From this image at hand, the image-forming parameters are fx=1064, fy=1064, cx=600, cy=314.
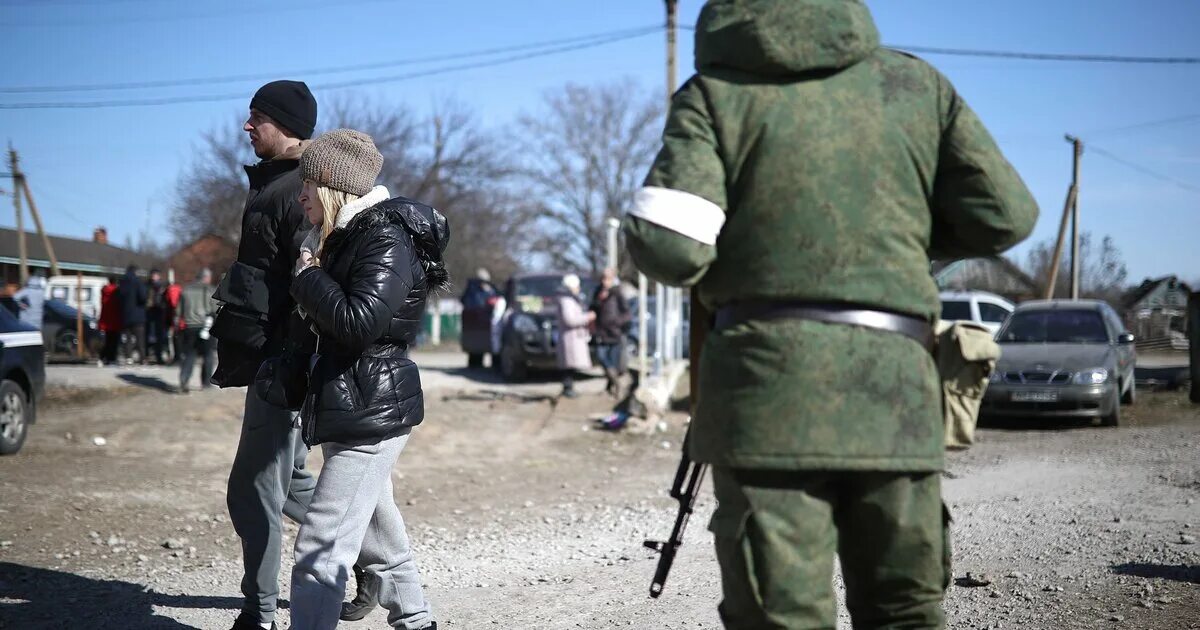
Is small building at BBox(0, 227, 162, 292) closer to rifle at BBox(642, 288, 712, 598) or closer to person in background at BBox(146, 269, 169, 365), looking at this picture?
person in background at BBox(146, 269, 169, 365)

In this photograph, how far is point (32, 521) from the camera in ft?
21.1

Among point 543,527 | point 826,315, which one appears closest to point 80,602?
point 543,527

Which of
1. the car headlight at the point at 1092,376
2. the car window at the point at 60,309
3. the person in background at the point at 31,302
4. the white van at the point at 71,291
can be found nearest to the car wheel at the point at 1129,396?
the car headlight at the point at 1092,376

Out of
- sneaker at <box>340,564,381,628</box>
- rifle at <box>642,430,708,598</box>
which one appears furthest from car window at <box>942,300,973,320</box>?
rifle at <box>642,430,708,598</box>

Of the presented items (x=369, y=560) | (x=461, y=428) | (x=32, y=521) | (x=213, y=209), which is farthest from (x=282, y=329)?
(x=213, y=209)

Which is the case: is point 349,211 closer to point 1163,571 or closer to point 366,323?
point 366,323

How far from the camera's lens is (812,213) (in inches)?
95.4

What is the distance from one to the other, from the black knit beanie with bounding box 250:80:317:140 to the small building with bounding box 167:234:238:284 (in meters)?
32.3

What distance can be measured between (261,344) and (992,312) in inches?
773

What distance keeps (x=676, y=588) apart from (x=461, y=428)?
7.49 meters

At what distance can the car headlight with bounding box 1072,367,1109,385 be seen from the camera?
40.2ft

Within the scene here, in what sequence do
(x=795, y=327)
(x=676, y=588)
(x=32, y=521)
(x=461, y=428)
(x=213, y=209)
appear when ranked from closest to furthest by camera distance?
(x=795, y=327), (x=676, y=588), (x=32, y=521), (x=461, y=428), (x=213, y=209)

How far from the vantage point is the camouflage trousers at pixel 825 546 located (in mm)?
2324

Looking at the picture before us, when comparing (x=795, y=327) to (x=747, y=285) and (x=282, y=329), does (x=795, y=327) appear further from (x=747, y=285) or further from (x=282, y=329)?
(x=282, y=329)
